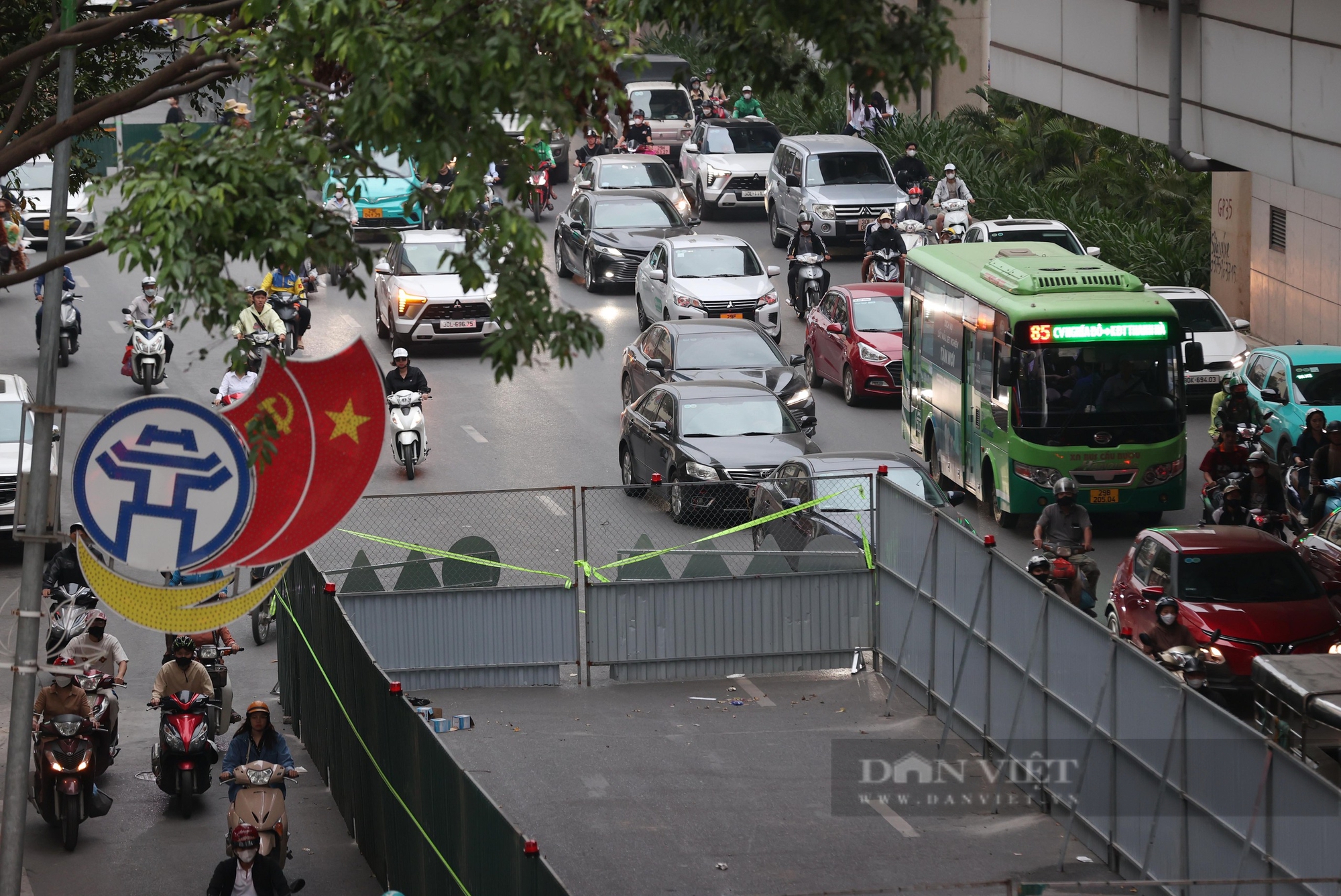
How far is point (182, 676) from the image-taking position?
14.8 metres

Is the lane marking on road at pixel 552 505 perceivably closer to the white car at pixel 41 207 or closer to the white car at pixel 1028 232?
the white car at pixel 1028 232

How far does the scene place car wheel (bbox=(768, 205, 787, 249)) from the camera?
39.2 m

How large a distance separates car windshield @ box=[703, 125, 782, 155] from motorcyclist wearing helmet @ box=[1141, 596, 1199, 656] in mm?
28826

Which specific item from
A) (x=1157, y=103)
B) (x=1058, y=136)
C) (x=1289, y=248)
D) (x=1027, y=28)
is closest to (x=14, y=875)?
(x=1157, y=103)

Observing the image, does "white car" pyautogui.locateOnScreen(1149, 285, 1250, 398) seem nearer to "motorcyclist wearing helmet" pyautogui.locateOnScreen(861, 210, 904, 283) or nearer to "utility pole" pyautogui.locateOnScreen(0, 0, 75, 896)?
"motorcyclist wearing helmet" pyautogui.locateOnScreen(861, 210, 904, 283)

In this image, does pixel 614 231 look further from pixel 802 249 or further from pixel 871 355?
pixel 871 355

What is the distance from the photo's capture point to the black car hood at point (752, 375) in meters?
26.0

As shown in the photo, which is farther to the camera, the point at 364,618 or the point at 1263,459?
the point at 1263,459

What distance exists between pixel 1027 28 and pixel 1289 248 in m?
6.61

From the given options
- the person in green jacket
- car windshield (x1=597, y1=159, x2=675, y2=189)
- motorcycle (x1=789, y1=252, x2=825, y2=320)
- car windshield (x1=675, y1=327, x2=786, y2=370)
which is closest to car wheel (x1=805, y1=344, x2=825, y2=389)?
car windshield (x1=675, y1=327, x2=786, y2=370)

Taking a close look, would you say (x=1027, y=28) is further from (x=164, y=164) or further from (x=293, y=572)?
(x=164, y=164)

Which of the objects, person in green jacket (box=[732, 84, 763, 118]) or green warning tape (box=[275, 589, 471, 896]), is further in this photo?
person in green jacket (box=[732, 84, 763, 118])

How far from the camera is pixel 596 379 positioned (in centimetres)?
3094

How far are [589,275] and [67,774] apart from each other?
23.1m
